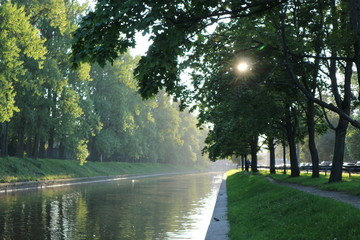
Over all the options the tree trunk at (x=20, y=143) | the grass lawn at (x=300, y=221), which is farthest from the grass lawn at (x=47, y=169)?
the grass lawn at (x=300, y=221)

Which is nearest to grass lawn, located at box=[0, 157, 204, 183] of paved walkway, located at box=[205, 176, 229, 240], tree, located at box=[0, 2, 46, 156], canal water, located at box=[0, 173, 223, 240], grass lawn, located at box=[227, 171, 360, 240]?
tree, located at box=[0, 2, 46, 156]

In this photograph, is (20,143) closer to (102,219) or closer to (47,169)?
(47,169)

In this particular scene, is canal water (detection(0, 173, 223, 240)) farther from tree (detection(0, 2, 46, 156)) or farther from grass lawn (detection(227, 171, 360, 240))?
tree (detection(0, 2, 46, 156))

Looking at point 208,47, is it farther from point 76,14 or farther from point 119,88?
point 119,88

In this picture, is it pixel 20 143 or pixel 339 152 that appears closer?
pixel 339 152

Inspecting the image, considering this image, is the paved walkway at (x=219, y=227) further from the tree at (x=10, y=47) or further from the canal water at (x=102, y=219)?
the tree at (x=10, y=47)

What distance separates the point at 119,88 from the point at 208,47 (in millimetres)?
49274

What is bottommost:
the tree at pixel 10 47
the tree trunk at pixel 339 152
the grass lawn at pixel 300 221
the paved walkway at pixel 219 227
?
the paved walkway at pixel 219 227

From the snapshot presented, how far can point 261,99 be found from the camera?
17.2 metres

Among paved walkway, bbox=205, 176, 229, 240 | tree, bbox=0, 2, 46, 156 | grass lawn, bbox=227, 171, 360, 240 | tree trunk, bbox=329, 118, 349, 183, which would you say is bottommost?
paved walkway, bbox=205, 176, 229, 240

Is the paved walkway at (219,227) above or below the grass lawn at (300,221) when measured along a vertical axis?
below

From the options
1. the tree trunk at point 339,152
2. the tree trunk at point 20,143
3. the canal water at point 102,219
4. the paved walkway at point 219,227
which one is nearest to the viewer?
the paved walkway at point 219,227

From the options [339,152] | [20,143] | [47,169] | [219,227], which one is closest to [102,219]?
[219,227]

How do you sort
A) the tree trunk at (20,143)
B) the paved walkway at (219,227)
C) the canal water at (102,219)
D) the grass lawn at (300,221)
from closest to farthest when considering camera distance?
the grass lawn at (300,221) < the paved walkway at (219,227) < the canal water at (102,219) < the tree trunk at (20,143)
